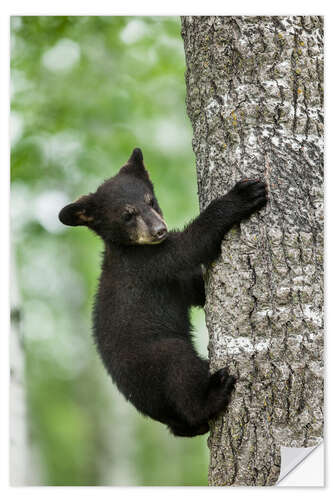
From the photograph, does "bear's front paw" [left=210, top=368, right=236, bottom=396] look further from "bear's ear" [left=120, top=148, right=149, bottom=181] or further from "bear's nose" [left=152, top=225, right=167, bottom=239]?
"bear's ear" [left=120, top=148, right=149, bottom=181]

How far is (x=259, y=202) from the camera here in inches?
118

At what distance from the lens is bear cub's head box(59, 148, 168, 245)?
3729 mm

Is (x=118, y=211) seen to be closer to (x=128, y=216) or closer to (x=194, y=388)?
(x=128, y=216)

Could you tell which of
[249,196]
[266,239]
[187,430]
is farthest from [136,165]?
[187,430]

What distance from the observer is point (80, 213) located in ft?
12.8

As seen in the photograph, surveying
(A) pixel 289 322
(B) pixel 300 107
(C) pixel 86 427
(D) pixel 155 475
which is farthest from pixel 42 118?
Answer: (D) pixel 155 475

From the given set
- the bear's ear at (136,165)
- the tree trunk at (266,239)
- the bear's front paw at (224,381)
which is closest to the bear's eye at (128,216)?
the bear's ear at (136,165)

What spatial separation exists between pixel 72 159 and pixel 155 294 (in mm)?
2801

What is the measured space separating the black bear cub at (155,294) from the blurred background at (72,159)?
0.52 m

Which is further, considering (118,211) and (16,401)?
(16,401)

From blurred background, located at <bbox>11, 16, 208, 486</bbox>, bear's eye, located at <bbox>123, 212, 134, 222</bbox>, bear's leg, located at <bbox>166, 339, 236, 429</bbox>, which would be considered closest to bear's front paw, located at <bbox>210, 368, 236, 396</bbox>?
bear's leg, located at <bbox>166, 339, 236, 429</bbox>

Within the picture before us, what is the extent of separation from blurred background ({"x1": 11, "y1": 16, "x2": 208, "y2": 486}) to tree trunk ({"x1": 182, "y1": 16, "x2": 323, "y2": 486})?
107 centimetres

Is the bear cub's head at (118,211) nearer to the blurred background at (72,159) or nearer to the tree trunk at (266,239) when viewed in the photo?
the tree trunk at (266,239)

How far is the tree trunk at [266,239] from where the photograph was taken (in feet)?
9.55
